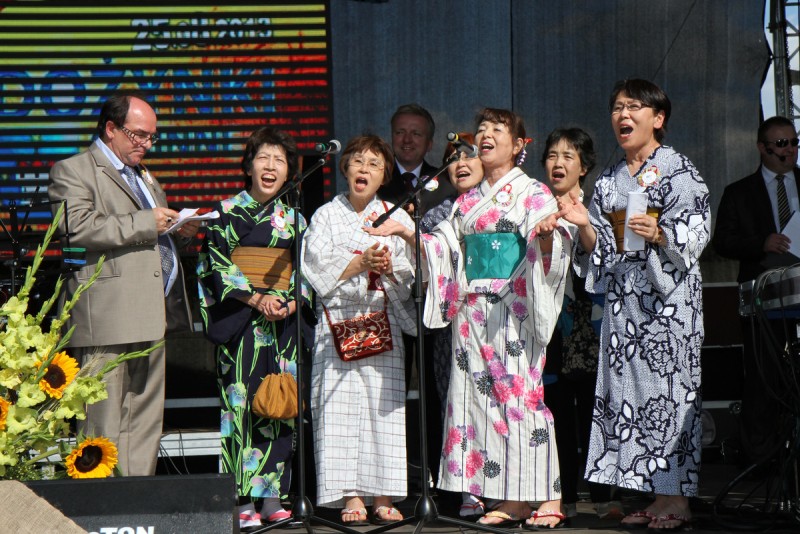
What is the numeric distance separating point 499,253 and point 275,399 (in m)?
1.23

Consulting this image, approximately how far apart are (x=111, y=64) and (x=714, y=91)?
3.75 m

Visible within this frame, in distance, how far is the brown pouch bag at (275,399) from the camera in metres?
4.91

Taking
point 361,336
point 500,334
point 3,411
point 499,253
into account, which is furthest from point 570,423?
point 3,411

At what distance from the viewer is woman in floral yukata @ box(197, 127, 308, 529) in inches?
198

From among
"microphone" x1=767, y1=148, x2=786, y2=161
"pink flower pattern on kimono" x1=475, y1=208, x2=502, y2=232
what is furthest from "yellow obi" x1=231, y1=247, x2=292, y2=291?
"microphone" x1=767, y1=148, x2=786, y2=161

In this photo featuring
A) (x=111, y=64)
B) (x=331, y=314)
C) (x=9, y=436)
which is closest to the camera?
(x=9, y=436)

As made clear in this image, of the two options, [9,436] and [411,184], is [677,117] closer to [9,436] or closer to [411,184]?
[411,184]

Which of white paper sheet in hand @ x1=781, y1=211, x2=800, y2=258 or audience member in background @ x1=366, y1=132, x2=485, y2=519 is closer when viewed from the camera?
audience member in background @ x1=366, y1=132, x2=485, y2=519

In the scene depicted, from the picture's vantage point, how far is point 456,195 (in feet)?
18.7

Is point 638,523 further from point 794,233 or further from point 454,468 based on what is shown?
point 794,233

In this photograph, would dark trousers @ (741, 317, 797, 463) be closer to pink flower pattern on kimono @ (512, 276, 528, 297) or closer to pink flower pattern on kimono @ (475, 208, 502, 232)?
pink flower pattern on kimono @ (512, 276, 528, 297)

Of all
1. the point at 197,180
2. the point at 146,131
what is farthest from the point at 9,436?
the point at 197,180

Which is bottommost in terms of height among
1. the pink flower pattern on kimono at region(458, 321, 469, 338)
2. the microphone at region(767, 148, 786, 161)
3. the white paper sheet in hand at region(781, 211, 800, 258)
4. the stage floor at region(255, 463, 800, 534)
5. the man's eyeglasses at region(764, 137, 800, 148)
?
the stage floor at region(255, 463, 800, 534)

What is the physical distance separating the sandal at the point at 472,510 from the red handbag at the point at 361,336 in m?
0.84
